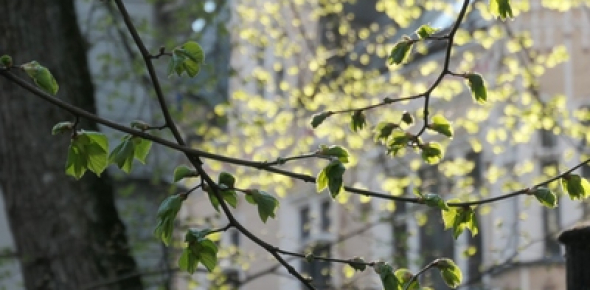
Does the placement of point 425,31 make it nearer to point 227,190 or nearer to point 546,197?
point 546,197

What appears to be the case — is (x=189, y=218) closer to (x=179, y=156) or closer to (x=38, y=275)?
(x=38, y=275)

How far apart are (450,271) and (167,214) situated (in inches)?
23.8

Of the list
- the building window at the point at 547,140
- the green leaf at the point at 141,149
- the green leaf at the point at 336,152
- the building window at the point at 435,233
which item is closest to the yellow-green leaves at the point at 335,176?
the green leaf at the point at 336,152

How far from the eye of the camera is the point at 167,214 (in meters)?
2.59

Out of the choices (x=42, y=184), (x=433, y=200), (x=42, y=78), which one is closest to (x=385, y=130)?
(x=433, y=200)

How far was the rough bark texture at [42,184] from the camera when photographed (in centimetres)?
673

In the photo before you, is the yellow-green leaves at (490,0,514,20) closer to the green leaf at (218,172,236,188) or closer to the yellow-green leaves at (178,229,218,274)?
the green leaf at (218,172,236,188)

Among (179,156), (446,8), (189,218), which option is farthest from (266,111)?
(189,218)

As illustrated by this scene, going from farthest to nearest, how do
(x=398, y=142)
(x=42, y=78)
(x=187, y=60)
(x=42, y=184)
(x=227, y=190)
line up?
(x=42, y=184), (x=398, y=142), (x=227, y=190), (x=187, y=60), (x=42, y=78)

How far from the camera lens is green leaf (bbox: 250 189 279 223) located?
104 inches

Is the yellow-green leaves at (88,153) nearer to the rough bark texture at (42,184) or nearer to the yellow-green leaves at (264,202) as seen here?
the yellow-green leaves at (264,202)

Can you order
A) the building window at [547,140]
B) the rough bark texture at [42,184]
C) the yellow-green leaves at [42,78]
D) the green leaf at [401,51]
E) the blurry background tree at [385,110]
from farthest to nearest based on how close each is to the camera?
1. the building window at [547,140]
2. the blurry background tree at [385,110]
3. the rough bark texture at [42,184]
4. the green leaf at [401,51]
5. the yellow-green leaves at [42,78]

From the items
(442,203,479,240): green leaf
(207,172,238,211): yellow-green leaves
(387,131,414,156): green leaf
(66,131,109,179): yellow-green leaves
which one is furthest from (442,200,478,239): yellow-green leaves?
(66,131,109,179): yellow-green leaves

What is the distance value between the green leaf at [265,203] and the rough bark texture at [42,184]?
13.3ft
